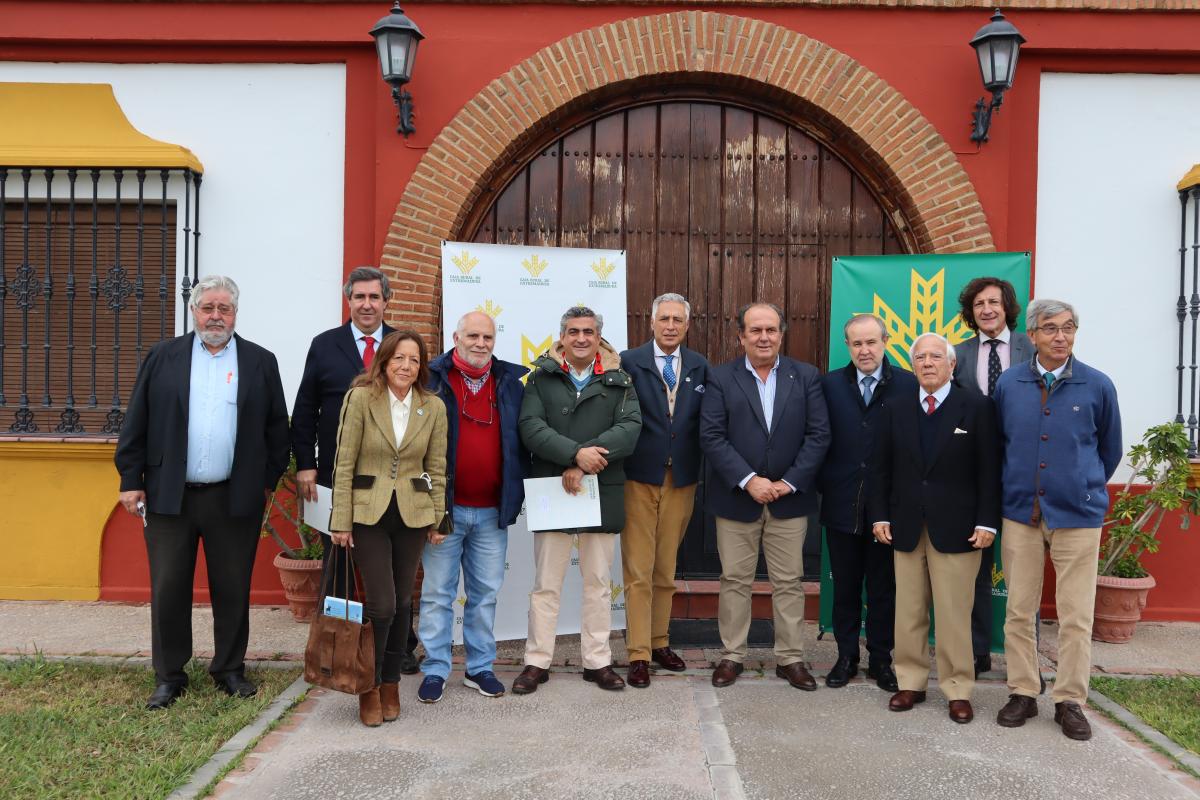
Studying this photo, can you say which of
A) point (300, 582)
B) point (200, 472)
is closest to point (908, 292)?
point (200, 472)

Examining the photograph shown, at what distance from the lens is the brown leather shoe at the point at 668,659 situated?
15.1ft

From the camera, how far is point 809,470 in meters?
4.32

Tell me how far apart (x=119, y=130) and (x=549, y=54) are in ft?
9.62

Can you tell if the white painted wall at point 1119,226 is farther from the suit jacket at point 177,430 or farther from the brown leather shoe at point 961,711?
the suit jacket at point 177,430

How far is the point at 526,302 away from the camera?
5266 millimetres

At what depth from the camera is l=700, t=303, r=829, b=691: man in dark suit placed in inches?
171

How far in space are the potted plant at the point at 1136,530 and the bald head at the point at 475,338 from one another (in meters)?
3.84

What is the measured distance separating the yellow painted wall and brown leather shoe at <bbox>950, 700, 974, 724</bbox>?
523 cm

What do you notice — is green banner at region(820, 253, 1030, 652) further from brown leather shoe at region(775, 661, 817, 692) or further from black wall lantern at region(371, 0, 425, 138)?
black wall lantern at region(371, 0, 425, 138)

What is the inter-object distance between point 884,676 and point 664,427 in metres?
1.65

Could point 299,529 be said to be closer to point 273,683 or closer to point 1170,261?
point 273,683

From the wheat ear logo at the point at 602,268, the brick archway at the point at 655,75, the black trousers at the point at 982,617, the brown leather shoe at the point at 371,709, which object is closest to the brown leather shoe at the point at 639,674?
the brown leather shoe at the point at 371,709

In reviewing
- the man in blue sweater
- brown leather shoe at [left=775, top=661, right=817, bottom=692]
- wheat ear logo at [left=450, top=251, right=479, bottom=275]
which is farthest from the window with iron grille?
the man in blue sweater

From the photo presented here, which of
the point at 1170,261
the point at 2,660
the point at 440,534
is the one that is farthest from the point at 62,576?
the point at 1170,261
